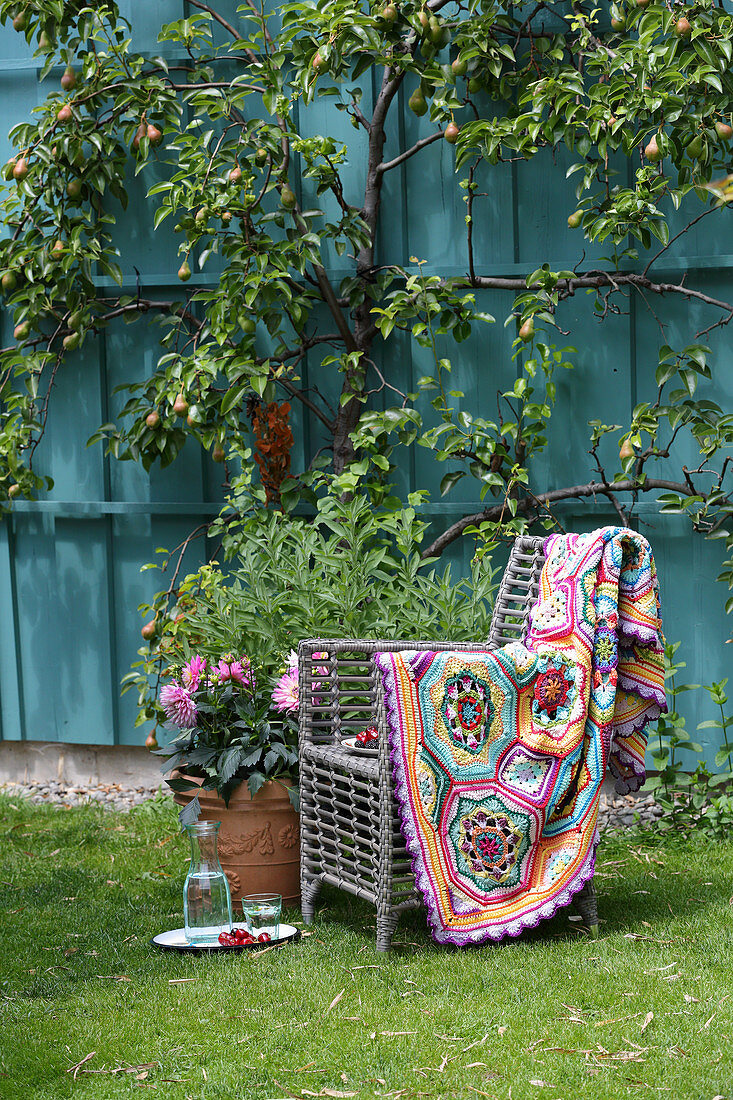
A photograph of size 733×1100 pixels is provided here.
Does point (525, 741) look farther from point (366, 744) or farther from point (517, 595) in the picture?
point (517, 595)

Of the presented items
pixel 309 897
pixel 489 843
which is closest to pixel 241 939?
pixel 309 897

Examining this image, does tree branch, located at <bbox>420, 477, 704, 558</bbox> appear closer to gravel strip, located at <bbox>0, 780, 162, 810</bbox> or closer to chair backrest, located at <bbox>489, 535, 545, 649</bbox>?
chair backrest, located at <bbox>489, 535, 545, 649</bbox>

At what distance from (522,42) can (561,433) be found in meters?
1.32

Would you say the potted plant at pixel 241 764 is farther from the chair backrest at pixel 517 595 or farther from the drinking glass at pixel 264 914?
the chair backrest at pixel 517 595

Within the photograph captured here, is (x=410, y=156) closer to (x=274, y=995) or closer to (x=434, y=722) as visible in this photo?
(x=434, y=722)

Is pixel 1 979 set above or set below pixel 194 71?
below

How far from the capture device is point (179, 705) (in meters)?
3.14

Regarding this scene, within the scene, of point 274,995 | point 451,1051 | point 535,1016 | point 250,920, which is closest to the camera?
point 451,1051

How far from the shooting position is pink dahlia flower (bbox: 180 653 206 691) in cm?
320

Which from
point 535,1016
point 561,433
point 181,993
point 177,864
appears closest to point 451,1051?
point 535,1016

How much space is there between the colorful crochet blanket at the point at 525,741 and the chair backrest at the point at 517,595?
10.5 inches

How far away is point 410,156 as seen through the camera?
407 centimetres

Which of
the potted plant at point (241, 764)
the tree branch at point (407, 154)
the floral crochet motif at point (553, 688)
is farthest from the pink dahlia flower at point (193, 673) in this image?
the tree branch at point (407, 154)

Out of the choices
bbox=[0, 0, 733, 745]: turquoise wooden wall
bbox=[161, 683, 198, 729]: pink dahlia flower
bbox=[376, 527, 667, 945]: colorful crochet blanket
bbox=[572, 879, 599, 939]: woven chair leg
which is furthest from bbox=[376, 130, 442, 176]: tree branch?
bbox=[572, 879, 599, 939]: woven chair leg
